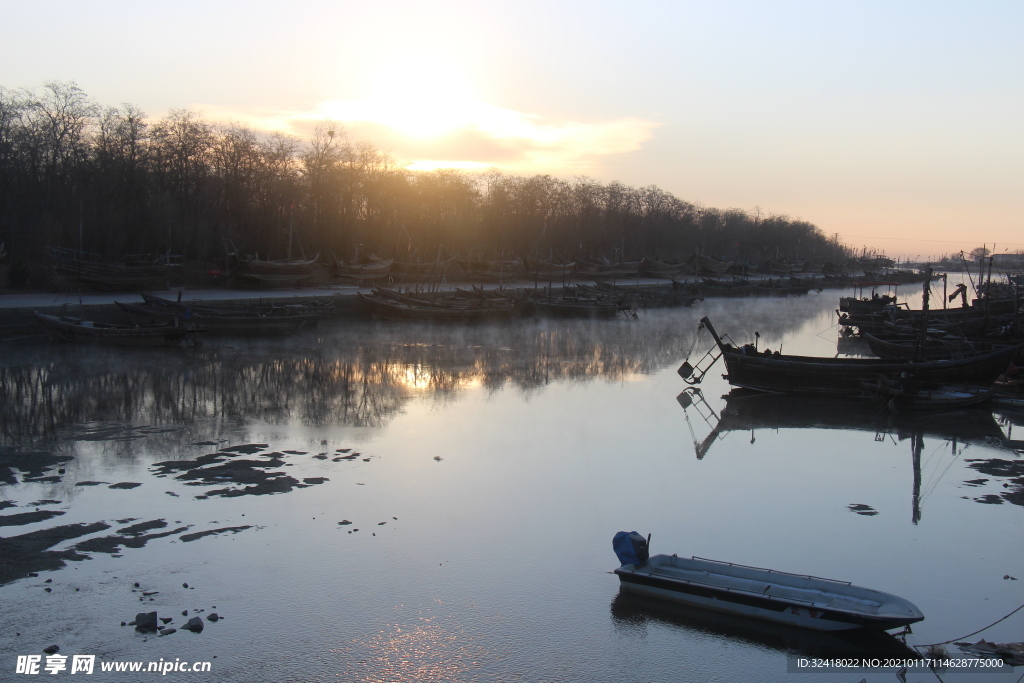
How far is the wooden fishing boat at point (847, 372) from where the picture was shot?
18.9 metres

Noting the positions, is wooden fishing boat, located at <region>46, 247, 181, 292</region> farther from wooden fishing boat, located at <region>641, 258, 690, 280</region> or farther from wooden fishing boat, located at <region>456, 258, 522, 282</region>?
wooden fishing boat, located at <region>641, 258, 690, 280</region>

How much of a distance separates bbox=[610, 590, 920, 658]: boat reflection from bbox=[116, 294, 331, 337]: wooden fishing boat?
20143mm

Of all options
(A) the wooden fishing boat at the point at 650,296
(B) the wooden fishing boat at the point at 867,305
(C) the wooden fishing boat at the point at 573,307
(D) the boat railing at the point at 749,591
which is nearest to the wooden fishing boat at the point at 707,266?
(A) the wooden fishing boat at the point at 650,296

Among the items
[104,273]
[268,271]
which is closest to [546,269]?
[268,271]

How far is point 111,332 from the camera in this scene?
2252 centimetres

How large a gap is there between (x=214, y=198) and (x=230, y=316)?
1788 cm

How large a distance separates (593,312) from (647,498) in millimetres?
28500

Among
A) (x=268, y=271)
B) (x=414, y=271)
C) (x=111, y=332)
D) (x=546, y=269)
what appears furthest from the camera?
(x=546, y=269)

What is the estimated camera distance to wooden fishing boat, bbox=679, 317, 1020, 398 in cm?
1889

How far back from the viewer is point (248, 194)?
1686 inches

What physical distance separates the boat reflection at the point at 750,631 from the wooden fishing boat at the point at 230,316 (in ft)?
66.1

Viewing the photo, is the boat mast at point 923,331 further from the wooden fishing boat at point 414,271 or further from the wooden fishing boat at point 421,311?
the wooden fishing boat at point 414,271

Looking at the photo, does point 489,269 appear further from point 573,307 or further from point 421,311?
point 421,311

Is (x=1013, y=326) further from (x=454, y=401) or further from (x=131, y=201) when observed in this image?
(x=131, y=201)
